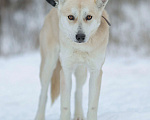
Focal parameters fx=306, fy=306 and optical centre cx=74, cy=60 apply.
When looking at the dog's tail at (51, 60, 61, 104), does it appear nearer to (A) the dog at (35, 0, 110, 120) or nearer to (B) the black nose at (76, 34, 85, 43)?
(A) the dog at (35, 0, 110, 120)

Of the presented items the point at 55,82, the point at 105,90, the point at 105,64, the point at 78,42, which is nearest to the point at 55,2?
the point at 78,42

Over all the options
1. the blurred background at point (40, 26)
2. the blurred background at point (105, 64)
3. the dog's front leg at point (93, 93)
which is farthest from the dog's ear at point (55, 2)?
the blurred background at point (40, 26)

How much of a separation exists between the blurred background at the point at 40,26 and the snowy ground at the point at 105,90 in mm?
517

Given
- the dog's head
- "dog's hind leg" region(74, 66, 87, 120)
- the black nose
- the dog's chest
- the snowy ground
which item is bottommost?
the snowy ground

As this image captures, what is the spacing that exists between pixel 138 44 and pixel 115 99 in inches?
157

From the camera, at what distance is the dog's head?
120 inches

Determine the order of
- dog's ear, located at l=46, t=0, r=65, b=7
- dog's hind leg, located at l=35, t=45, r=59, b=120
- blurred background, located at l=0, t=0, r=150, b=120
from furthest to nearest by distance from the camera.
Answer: blurred background, located at l=0, t=0, r=150, b=120 → dog's hind leg, located at l=35, t=45, r=59, b=120 → dog's ear, located at l=46, t=0, r=65, b=7

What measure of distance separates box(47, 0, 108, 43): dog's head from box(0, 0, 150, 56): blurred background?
5691mm

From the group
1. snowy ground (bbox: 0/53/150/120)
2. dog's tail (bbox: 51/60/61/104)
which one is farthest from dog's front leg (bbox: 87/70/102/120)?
dog's tail (bbox: 51/60/61/104)

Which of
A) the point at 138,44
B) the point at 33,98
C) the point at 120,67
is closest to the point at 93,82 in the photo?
the point at 33,98

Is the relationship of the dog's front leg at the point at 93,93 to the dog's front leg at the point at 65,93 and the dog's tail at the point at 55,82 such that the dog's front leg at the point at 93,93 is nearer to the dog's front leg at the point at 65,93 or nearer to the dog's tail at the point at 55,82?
the dog's front leg at the point at 65,93

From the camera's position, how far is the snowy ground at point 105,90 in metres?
4.68

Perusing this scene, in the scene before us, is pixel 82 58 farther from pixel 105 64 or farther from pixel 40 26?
pixel 40 26

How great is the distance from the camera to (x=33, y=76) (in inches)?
285
